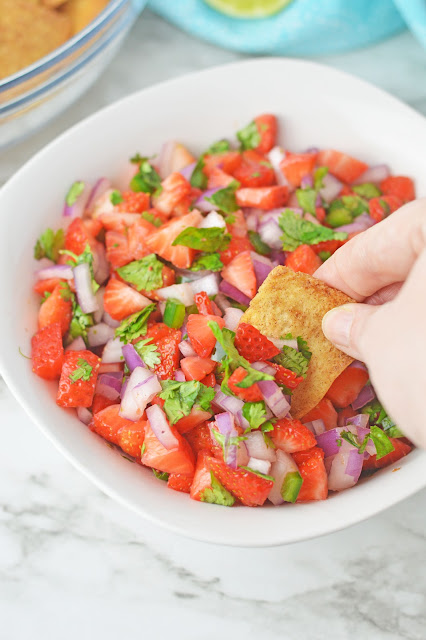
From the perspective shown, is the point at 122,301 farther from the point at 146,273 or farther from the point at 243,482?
the point at 243,482

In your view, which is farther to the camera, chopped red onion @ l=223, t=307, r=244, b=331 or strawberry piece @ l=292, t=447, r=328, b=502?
chopped red onion @ l=223, t=307, r=244, b=331

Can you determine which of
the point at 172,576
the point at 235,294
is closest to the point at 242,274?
the point at 235,294

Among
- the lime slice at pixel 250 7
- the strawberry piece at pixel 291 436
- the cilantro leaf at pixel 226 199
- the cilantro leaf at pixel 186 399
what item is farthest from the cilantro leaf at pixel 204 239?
the lime slice at pixel 250 7

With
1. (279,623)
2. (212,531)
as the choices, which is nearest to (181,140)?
(212,531)

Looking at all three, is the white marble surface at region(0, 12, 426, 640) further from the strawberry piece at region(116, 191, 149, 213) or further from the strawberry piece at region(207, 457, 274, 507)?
the strawberry piece at region(116, 191, 149, 213)


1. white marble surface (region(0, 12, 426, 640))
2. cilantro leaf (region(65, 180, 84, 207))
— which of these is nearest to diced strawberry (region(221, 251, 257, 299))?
cilantro leaf (region(65, 180, 84, 207))

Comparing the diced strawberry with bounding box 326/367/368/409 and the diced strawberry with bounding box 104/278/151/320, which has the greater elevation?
the diced strawberry with bounding box 104/278/151/320
